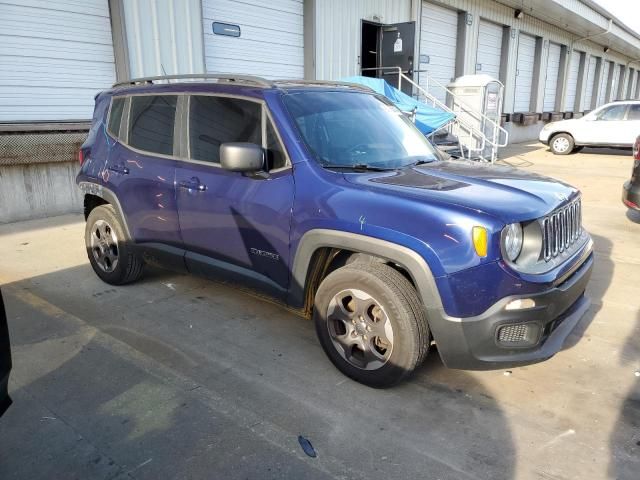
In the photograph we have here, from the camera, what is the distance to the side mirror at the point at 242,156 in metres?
3.13

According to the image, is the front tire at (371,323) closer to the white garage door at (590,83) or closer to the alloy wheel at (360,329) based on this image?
the alloy wheel at (360,329)

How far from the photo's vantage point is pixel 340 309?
309 centimetres

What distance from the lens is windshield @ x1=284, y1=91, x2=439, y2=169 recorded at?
3.37 m

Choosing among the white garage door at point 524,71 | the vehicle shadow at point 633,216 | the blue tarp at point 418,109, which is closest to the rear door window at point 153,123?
the blue tarp at point 418,109

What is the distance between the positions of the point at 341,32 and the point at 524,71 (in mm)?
13407

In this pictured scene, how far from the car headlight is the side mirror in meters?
1.54

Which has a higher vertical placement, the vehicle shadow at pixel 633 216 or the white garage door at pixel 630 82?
the white garage door at pixel 630 82

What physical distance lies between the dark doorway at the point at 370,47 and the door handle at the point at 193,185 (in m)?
11.1

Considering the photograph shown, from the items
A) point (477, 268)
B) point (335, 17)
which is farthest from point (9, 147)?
point (335, 17)

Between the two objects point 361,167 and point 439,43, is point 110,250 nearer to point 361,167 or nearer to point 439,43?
point 361,167

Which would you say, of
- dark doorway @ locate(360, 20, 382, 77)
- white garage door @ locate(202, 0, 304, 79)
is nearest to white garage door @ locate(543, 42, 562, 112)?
dark doorway @ locate(360, 20, 382, 77)

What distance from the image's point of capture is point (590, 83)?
3094 cm

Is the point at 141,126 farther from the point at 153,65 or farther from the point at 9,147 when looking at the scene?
the point at 153,65

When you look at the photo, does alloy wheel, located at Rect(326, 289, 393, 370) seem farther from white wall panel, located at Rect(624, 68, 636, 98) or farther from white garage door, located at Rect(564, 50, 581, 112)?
white wall panel, located at Rect(624, 68, 636, 98)
